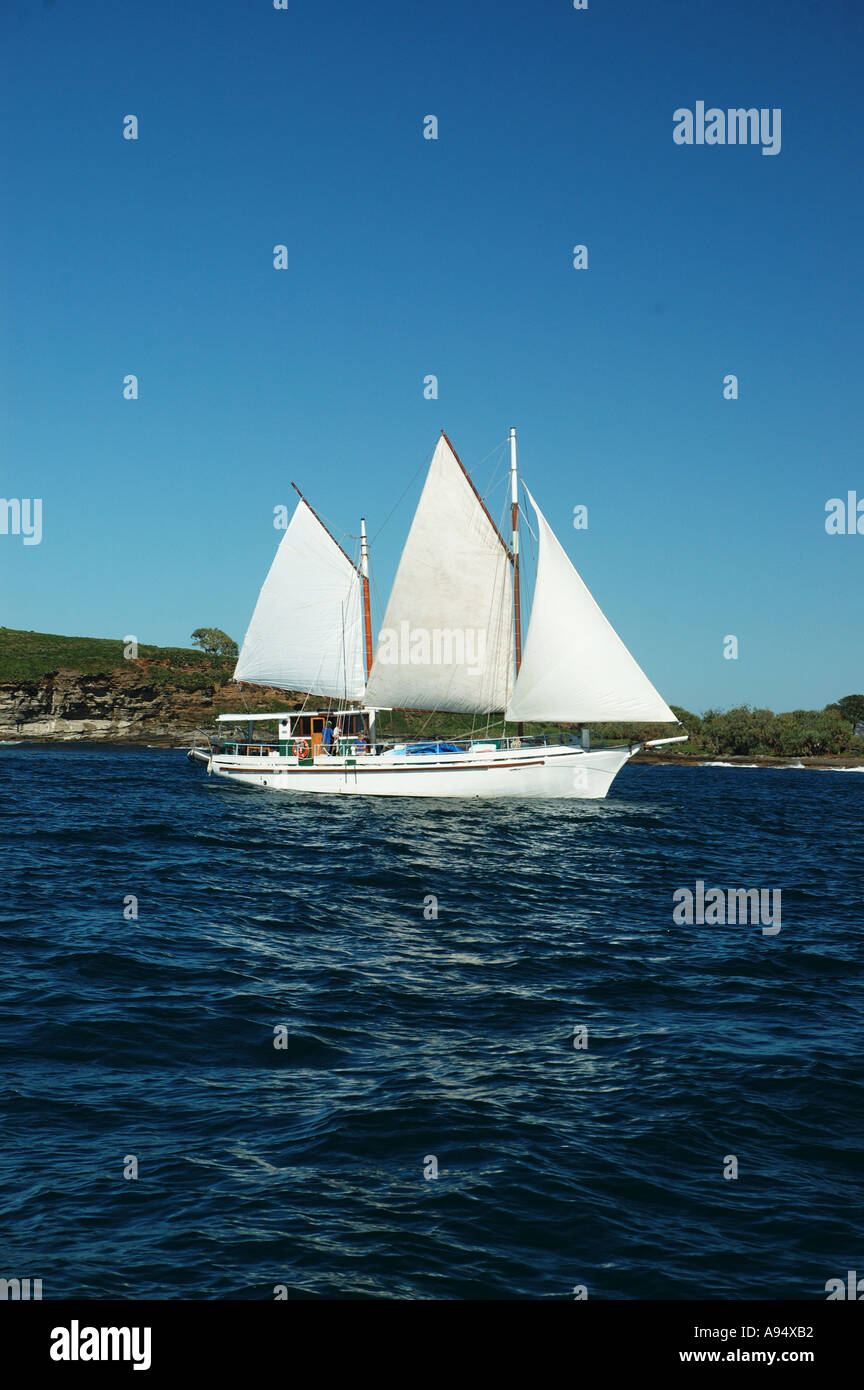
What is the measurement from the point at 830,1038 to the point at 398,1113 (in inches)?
280

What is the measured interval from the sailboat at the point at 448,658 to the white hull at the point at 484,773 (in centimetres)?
7

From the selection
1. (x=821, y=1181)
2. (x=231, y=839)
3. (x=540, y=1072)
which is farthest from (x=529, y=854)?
(x=821, y=1181)

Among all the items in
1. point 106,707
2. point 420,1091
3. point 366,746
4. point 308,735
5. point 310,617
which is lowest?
point 420,1091

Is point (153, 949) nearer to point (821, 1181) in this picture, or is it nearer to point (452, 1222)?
point (452, 1222)

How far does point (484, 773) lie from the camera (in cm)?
5634

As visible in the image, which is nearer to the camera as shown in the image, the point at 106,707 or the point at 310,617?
the point at 310,617

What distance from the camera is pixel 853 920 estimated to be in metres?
23.7

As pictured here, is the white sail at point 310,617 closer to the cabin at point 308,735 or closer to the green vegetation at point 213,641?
the cabin at point 308,735

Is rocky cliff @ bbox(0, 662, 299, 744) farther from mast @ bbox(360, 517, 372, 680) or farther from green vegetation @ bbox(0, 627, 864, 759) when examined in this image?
mast @ bbox(360, 517, 372, 680)

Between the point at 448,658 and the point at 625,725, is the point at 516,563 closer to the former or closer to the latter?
the point at 448,658

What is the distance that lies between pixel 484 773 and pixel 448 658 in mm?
7251

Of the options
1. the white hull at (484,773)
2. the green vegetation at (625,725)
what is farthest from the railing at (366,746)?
the green vegetation at (625,725)

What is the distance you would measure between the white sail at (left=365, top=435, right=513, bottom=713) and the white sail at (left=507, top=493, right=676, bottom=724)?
4.89 meters

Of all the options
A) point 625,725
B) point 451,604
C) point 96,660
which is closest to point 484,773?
point 451,604
